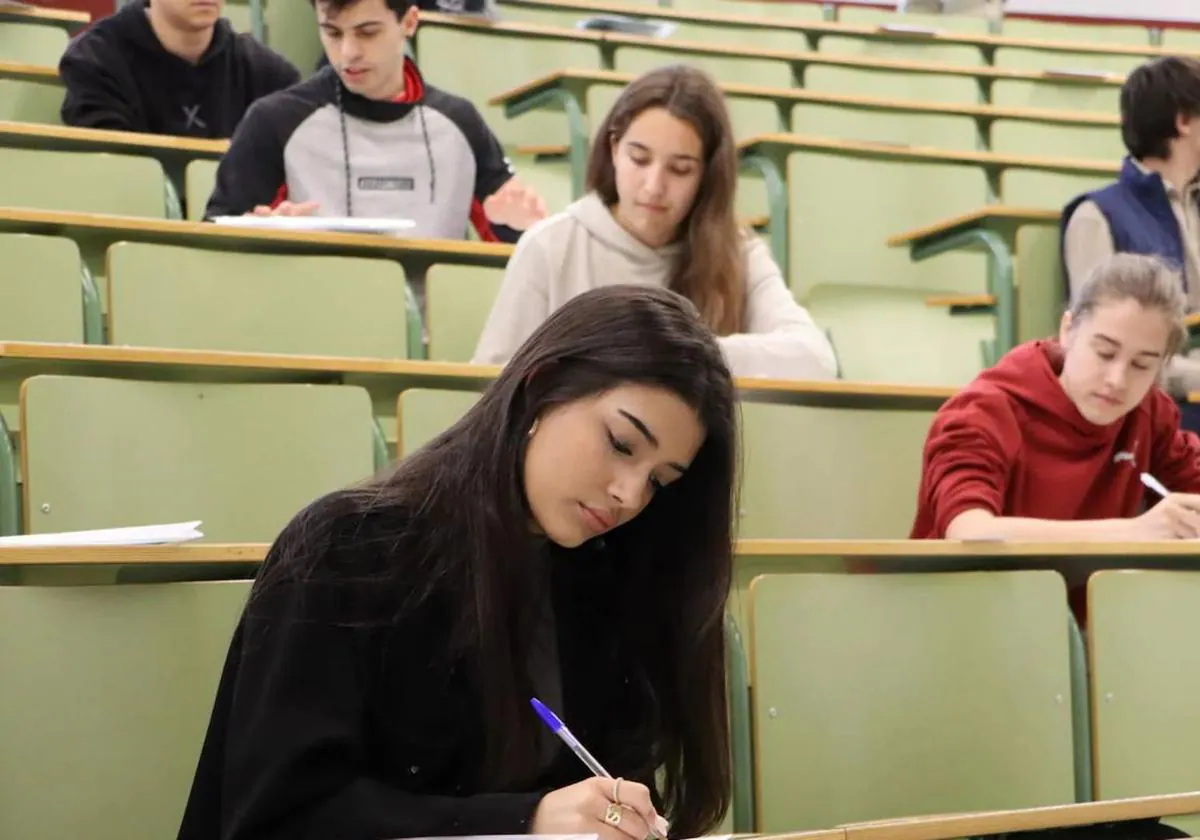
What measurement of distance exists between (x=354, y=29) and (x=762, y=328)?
0.70m

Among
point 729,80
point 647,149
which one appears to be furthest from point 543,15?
point 647,149

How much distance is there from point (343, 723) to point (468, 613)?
0.33 feet

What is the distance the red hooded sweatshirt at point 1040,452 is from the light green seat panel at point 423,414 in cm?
52

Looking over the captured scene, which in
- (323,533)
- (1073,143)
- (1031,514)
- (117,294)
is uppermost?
(1073,143)

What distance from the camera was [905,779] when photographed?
1.40 meters

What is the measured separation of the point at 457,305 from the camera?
202cm

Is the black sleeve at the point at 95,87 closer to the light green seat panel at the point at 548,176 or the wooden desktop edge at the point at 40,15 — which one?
the wooden desktop edge at the point at 40,15

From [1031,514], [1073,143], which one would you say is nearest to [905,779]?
[1031,514]

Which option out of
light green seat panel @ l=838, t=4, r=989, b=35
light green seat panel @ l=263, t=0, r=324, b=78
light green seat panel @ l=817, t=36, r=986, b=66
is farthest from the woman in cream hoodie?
light green seat panel @ l=838, t=4, r=989, b=35

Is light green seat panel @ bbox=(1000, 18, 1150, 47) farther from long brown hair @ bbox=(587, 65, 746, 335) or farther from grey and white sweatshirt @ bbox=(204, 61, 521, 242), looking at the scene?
long brown hair @ bbox=(587, 65, 746, 335)

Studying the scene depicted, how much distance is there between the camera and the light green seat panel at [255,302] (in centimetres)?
174

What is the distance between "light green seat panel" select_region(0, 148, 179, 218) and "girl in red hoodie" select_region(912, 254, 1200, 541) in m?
1.06

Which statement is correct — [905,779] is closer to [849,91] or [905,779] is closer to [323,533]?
[323,533]

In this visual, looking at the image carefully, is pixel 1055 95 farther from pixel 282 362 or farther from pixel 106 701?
pixel 106 701
